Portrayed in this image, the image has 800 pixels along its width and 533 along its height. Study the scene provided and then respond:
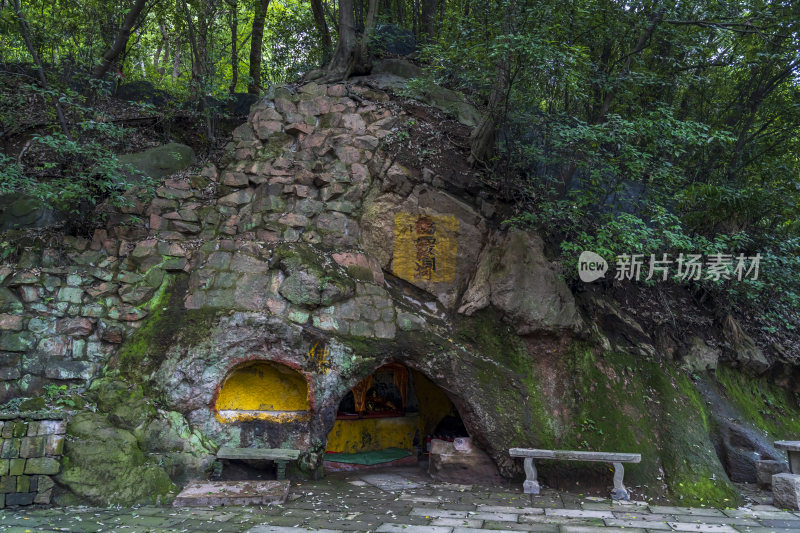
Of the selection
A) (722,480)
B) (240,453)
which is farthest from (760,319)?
(240,453)

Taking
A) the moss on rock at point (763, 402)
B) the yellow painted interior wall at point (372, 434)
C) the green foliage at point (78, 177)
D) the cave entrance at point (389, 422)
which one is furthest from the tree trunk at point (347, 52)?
the moss on rock at point (763, 402)

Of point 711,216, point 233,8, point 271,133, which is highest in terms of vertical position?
point 233,8

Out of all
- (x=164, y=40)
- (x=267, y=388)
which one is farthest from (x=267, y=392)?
(x=164, y=40)

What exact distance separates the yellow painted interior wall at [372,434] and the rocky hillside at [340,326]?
1335mm

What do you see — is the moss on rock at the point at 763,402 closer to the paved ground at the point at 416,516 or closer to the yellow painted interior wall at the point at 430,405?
the paved ground at the point at 416,516

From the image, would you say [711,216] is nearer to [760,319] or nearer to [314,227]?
[760,319]

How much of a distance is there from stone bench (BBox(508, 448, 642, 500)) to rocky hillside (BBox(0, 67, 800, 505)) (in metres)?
0.35

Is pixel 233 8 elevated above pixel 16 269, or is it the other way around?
pixel 233 8

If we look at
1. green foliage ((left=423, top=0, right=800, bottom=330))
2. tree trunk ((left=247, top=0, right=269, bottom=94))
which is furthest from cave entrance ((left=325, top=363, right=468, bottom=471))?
tree trunk ((left=247, top=0, right=269, bottom=94))

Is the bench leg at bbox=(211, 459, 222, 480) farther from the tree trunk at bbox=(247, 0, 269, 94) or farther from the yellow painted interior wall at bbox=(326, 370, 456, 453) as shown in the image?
the tree trunk at bbox=(247, 0, 269, 94)

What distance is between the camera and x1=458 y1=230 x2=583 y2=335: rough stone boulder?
7598 mm

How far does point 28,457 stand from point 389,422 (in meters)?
4.95

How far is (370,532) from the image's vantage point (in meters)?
4.80

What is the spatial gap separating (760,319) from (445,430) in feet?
19.2
